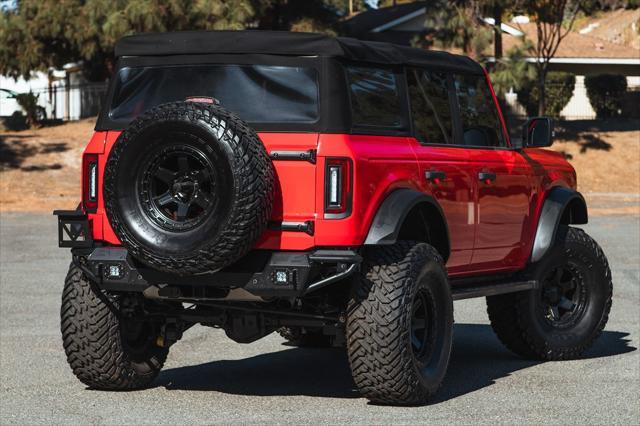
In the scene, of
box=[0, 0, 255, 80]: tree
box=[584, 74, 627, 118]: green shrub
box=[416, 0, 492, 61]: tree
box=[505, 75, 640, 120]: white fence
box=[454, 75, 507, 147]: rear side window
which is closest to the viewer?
box=[454, 75, 507, 147]: rear side window

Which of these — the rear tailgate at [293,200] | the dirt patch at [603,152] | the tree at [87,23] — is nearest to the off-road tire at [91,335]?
the rear tailgate at [293,200]

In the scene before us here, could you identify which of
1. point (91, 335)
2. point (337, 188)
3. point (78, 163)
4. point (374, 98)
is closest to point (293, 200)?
point (337, 188)

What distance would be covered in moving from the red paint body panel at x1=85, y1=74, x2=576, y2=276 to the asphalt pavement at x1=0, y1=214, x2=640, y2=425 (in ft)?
3.06

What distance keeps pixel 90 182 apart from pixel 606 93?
146ft

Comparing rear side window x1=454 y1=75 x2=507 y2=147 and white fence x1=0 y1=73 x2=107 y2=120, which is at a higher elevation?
rear side window x1=454 y1=75 x2=507 y2=147

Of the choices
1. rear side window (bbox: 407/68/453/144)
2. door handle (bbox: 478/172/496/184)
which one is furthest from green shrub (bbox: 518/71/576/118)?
rear side window (bbox: 407/68/453/144)

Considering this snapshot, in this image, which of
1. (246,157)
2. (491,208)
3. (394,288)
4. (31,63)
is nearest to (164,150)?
(246,157)

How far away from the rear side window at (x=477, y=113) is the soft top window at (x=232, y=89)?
1.81m

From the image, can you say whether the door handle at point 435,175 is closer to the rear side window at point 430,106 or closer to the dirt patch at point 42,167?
the rear side window at point 430,106

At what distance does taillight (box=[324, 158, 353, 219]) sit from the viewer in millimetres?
7328

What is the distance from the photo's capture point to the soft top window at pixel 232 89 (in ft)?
25.1

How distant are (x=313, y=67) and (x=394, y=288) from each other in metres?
1.37

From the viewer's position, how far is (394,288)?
7.53m

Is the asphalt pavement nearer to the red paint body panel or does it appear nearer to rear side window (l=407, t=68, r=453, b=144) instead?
the red paint body panel
